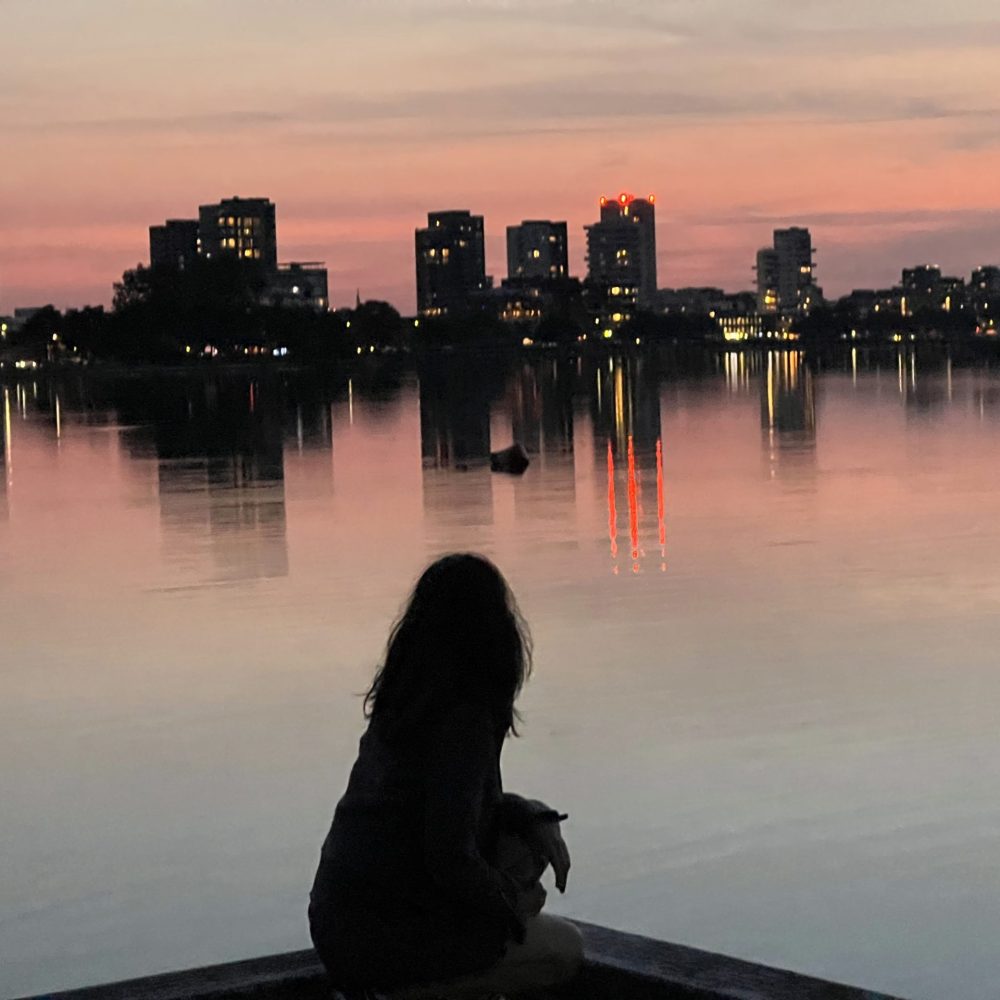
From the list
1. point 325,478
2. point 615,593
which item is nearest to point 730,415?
point 325,478

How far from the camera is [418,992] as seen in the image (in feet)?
15.6

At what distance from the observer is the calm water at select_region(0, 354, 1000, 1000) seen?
7.57m

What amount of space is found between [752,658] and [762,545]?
6.79 metres

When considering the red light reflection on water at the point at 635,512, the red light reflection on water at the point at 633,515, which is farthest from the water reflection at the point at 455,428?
the red light reflection on water at the point at 633,515

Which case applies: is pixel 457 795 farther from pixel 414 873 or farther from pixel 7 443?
pixel 7 443

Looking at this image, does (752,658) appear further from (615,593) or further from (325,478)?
(325,478)

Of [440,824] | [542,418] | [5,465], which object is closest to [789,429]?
[542,418]

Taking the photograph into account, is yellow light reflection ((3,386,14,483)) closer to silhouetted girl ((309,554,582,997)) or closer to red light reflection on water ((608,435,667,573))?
red light reflection on water ((608,435,667,573))

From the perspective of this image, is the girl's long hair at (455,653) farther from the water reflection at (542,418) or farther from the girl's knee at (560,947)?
the water reflection at (542,418)

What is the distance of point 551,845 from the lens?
479 centimetres

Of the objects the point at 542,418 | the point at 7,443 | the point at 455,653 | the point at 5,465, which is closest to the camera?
the point at 455,653

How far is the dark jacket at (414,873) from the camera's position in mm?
4512

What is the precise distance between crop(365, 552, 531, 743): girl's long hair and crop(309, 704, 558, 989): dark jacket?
4 centimetres

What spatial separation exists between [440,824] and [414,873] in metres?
0.23
